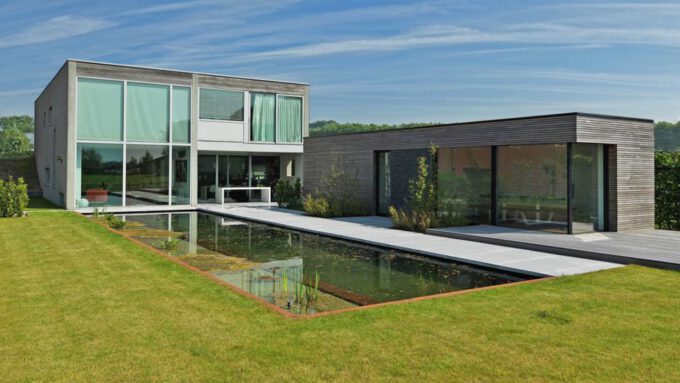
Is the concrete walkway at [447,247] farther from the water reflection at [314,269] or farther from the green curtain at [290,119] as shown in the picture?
the green curtain at [290,119]

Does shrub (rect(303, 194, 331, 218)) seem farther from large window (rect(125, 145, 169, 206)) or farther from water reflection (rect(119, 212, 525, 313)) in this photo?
large window (rect(125, 145, 169, 206))

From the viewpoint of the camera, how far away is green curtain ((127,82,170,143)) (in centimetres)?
1980

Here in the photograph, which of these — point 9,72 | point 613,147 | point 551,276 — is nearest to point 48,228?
point 551,276

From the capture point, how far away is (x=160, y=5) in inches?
625

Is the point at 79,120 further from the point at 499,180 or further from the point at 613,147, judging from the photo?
the point at 613,147

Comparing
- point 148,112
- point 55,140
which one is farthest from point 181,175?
point 55,140

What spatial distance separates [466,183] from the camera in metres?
13.3

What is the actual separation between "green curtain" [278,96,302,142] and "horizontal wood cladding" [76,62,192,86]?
4.43 m

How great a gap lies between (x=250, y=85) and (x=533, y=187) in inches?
564

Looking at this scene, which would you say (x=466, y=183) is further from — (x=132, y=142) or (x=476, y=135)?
(x=132, y=142)

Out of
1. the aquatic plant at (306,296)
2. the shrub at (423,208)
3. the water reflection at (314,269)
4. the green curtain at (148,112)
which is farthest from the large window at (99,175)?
the aquatic plant at (306,296)

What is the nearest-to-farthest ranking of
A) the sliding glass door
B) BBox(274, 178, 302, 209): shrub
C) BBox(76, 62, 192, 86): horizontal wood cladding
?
1. the sliding glass door
2. BBox(76, 62, 192, 86): horizontal wood cladding
3. BBox(274, 178, 302, 209): shrub

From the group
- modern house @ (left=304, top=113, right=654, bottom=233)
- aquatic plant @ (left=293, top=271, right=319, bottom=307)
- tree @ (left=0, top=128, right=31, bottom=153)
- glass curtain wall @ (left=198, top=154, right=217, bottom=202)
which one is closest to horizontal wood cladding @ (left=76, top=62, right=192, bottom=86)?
glass curtain wall @ (left=198, top=154, right=217, bottom=202)

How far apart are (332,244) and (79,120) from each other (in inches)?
510
